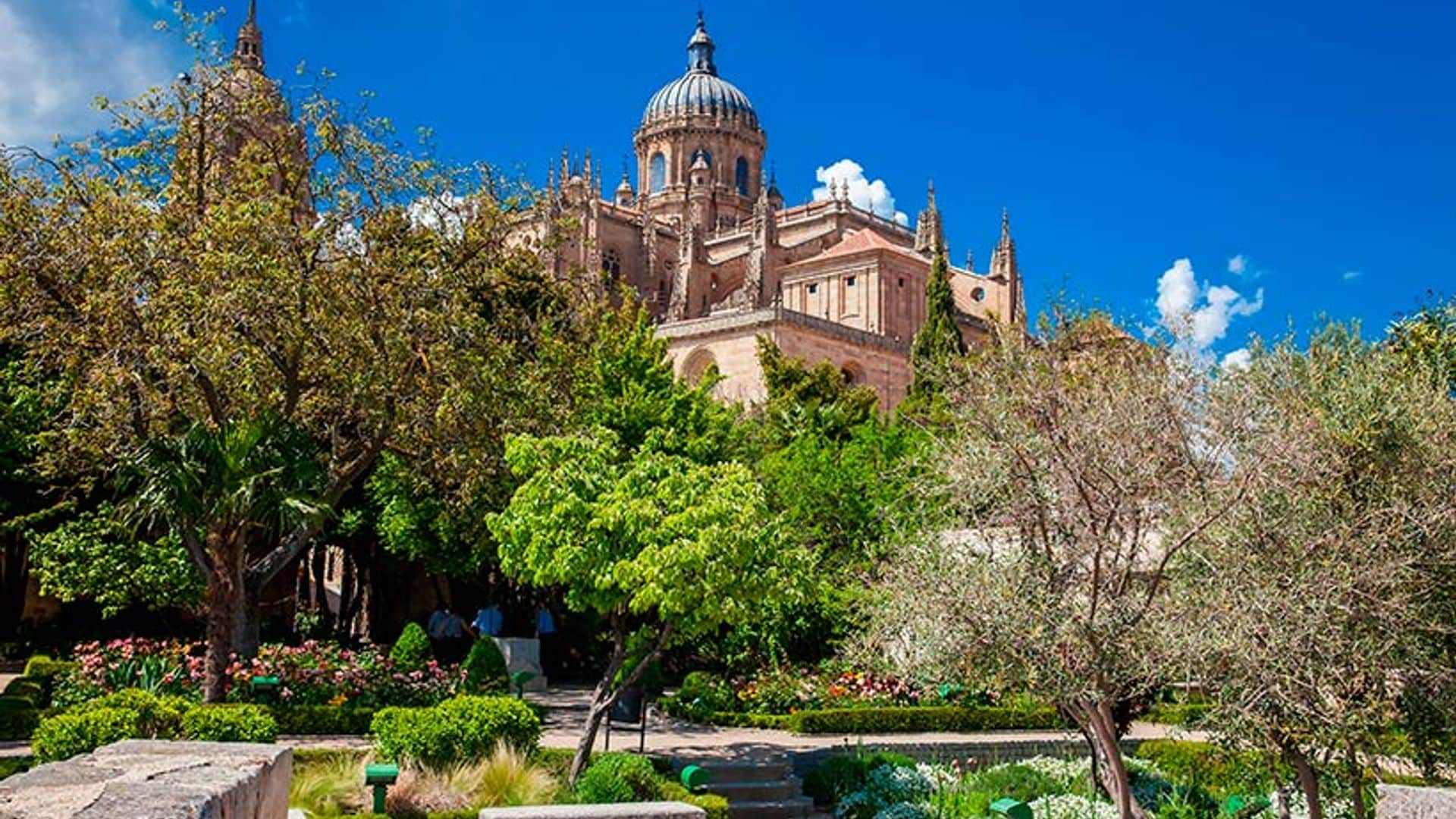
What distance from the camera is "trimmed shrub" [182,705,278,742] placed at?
10531 mm

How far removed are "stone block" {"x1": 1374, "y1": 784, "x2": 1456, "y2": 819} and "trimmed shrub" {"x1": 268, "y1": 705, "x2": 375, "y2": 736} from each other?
35.8 ft

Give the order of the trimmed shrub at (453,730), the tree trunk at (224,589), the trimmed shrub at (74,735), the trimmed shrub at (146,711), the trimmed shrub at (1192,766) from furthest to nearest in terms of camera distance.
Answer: the tree trunk at (224,589) → the trimmed shrub at (1192,766) → the trimmed shrub at (453,730) → the trimmed shrub at (146,711) → the trimmed shrub at (74,735)

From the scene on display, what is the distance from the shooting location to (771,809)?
1307cm

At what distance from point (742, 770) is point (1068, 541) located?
4943 mm

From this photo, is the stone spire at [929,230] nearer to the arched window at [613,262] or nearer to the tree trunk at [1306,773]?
the arched window at [613,262]

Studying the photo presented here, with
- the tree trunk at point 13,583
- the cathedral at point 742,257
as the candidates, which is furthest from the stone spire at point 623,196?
the tree trunk at point 13,583

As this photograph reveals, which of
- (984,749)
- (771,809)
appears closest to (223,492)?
(771,809)

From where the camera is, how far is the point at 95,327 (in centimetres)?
1583

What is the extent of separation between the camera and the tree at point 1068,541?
9.52 metres

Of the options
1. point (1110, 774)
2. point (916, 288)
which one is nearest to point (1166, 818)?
point (1110, 774)

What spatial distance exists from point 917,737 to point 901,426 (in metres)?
11.4

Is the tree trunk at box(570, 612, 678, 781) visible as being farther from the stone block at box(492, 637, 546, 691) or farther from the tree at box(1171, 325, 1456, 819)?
the stone block at box(492, 637, 546, 691)

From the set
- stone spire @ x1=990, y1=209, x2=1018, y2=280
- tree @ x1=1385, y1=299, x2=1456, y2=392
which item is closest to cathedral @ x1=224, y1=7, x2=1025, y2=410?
stone spire @ x1=990, y1=209, x2=1018, y2=280

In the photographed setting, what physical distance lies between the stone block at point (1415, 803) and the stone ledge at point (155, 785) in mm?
5677
